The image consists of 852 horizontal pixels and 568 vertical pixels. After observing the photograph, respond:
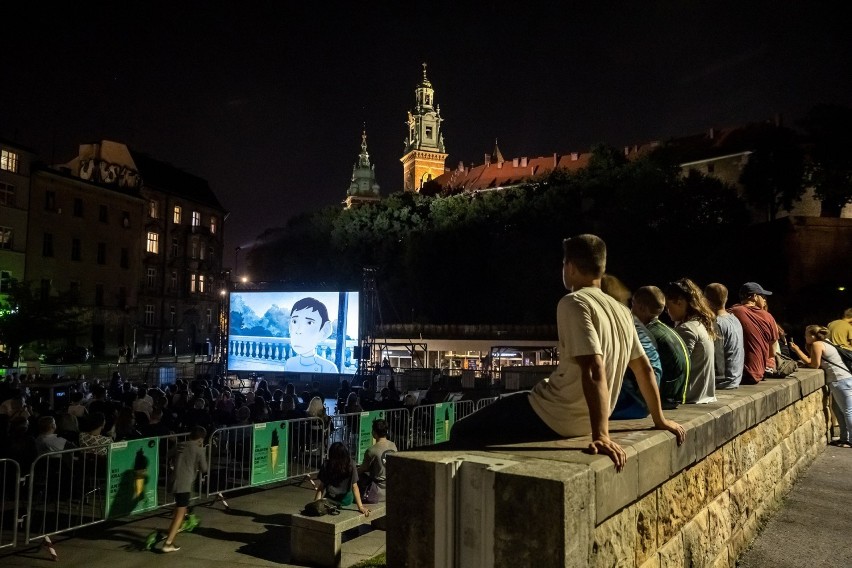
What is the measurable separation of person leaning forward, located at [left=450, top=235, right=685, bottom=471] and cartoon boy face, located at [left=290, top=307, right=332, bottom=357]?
20625 millimetres

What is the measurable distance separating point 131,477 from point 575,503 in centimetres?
645

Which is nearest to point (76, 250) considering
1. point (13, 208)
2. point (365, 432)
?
point (13, 208)

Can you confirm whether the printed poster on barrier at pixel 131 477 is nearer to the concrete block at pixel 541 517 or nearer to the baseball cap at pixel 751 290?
the concrete block at pixel 541 517

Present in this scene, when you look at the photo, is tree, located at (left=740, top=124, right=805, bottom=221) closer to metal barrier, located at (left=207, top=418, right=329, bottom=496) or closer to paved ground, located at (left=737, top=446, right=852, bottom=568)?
paved ground, located at (left=737, top=446, right=852, bottom=568)

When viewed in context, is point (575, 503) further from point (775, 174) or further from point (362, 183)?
point (362, 183)

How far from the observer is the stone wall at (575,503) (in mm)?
2416

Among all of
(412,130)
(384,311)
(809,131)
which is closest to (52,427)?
(384,311)

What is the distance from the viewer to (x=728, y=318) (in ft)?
20.8

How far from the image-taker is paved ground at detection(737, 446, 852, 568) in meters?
4.68

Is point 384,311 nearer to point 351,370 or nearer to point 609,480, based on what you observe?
point 351,370

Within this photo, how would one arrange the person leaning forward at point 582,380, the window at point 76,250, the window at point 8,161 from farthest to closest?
the window at point 76,250 → the window at point 8,161 → the person leaning forward at point 582,380

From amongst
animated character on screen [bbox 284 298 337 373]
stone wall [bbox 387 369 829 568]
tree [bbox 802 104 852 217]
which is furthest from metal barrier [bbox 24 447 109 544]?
tree [bbox 802 104 852 217]

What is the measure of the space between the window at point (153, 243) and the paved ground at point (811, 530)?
50220 mm

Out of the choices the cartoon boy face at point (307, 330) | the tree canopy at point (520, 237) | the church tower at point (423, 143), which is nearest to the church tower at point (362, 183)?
the church tower at point (423, 143)
